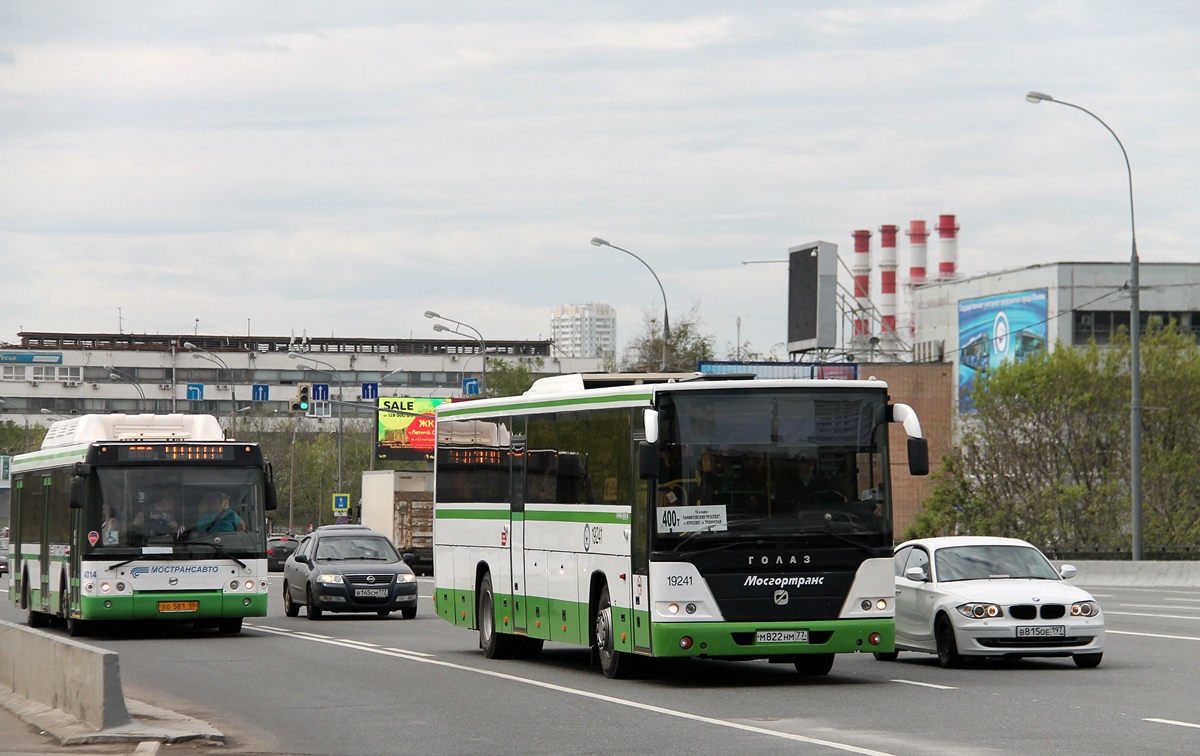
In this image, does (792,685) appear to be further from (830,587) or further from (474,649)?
(474,649)

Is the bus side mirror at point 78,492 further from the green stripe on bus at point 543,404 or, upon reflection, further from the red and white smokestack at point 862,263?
the red and white smokestack at point 862,263

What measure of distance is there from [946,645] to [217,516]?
438 inches

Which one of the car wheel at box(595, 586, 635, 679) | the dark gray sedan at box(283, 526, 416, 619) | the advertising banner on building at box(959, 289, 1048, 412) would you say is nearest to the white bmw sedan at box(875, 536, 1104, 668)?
the car wheel at box(595, 586, 635, 679)

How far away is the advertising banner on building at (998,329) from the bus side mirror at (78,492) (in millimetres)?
65064

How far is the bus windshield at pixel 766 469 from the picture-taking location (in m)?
16.5

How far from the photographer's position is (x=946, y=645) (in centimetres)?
1888

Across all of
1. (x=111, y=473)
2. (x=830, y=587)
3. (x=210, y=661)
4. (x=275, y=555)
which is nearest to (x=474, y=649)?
(x=210, y=661)

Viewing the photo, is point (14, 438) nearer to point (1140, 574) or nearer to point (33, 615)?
point (1140, 574)

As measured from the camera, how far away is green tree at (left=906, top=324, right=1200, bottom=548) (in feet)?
175

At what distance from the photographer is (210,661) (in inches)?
842

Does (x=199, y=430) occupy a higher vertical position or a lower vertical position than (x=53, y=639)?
higher

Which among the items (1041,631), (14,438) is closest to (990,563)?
(1041,631)

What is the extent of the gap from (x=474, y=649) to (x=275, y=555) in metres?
41.9

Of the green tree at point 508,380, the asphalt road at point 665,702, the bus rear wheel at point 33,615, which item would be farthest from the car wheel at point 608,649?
the green tree at point 508,380
